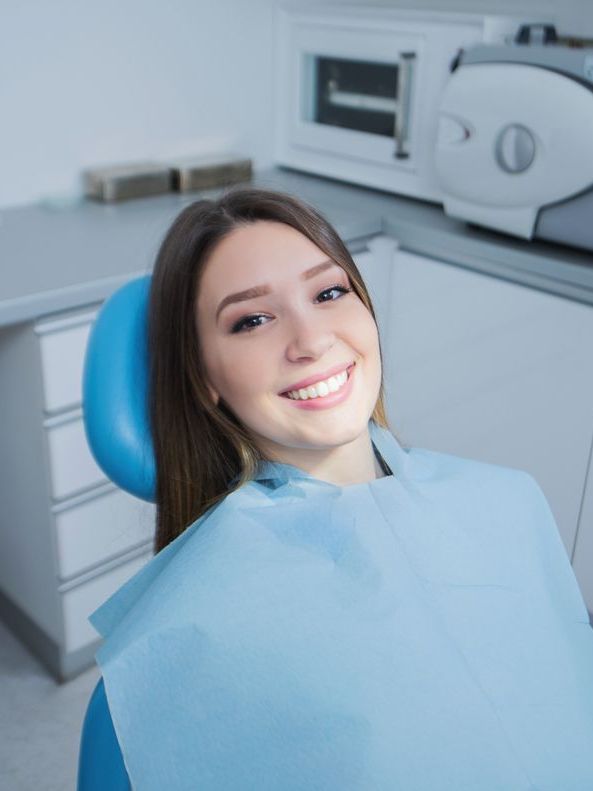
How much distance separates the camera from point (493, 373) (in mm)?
1944

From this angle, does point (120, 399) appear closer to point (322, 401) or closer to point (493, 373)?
point (322, 401)

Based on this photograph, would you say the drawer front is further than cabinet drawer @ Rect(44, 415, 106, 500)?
Yes

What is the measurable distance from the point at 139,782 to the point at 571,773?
0.45 meters

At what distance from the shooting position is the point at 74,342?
160 cm

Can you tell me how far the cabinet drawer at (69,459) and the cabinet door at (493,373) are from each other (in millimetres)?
812

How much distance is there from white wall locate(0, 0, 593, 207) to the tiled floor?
108cm

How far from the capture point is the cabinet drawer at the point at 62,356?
1.56 metres

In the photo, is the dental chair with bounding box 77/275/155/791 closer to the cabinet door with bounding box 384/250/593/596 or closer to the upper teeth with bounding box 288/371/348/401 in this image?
the upper teeth with bounding box 288/371/348/401

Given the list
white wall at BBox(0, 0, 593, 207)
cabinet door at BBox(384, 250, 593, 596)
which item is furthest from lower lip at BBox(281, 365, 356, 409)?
white wall at BBox(0, 0, 593, 207)

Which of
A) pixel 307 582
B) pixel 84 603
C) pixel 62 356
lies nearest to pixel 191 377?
pixel 307 582

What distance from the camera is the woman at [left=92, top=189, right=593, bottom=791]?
840mm

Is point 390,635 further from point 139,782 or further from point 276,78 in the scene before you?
point 276,78

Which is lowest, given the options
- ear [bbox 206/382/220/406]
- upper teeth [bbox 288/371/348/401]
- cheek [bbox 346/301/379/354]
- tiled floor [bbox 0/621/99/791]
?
tiled floor [bbox 0/621/99/791]

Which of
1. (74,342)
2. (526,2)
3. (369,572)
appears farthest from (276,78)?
(369,572)
